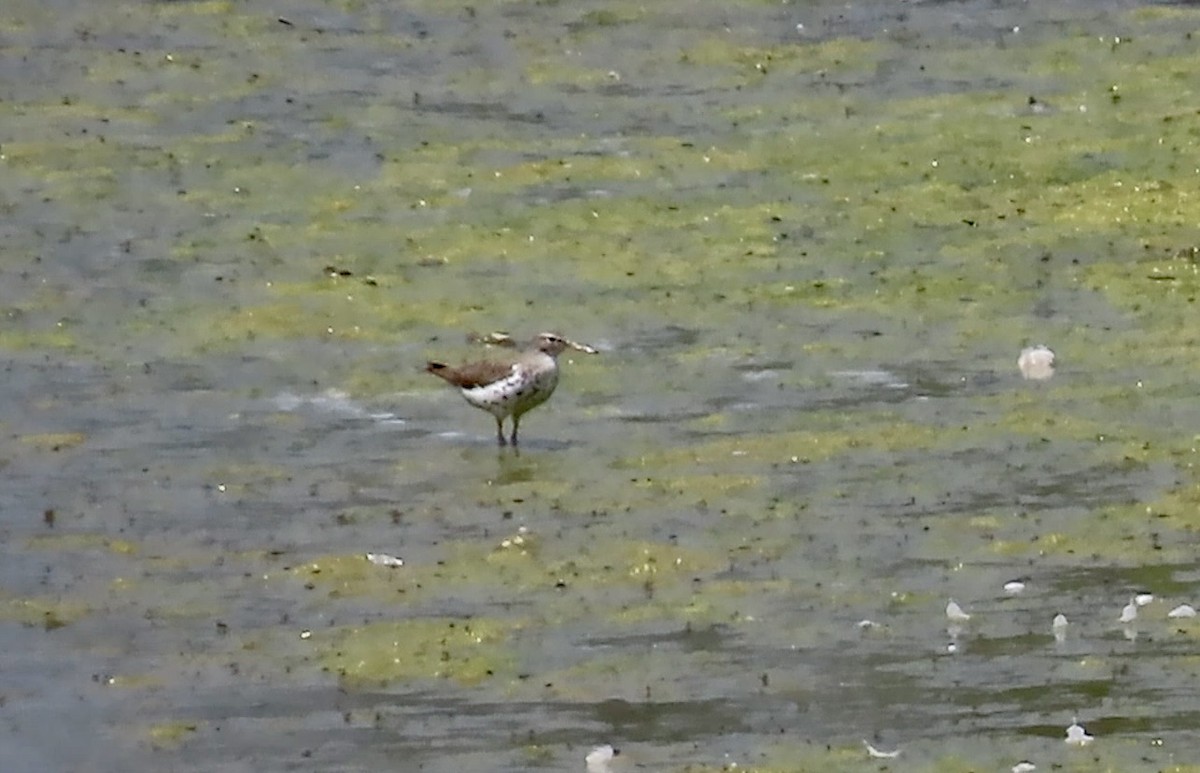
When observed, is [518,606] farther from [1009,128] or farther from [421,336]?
[1009,128]

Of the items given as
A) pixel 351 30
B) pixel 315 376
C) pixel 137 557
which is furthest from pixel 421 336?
pixel 351 30

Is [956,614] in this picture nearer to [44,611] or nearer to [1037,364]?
[44,611]

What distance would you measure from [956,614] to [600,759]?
1530mm

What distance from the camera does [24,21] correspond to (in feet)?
68.0

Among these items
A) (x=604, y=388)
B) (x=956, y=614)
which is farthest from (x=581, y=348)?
(x=956, y=614)

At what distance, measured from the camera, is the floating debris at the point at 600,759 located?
775cm

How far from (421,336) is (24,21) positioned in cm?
818

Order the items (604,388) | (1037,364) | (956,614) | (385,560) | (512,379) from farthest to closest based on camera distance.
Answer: (604,388) → (1037,364) → (512,379) → (385,560) → (956,614)

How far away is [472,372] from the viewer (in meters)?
12.1

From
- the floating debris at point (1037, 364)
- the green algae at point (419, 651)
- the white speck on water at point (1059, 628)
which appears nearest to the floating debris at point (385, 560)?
the green algae at point (419, 651)

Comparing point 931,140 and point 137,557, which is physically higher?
point 931,140

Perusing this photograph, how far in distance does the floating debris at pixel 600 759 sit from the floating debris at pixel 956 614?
56.1 inches

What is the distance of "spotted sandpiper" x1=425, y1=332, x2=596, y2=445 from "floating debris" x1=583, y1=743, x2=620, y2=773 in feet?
13.1

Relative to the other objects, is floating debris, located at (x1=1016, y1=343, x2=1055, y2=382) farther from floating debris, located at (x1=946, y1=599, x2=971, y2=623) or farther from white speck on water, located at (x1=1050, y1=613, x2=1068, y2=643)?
white speck on water, located at (x1=1050, y1=613, x2=1068, y2=643)
